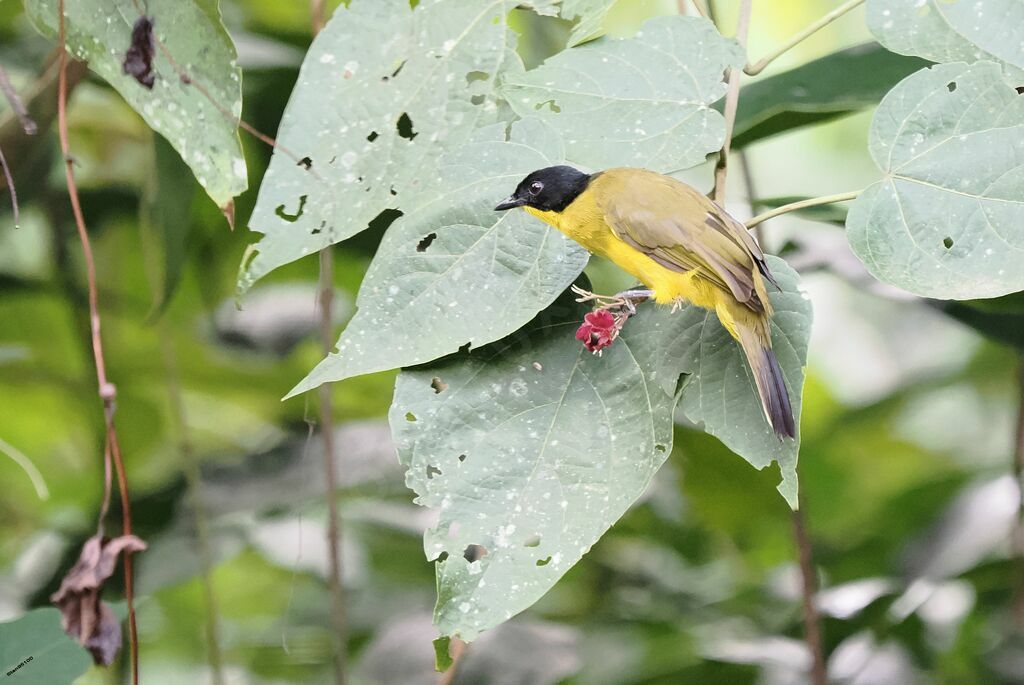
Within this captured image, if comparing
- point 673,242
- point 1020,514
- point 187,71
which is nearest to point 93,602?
point 187,71

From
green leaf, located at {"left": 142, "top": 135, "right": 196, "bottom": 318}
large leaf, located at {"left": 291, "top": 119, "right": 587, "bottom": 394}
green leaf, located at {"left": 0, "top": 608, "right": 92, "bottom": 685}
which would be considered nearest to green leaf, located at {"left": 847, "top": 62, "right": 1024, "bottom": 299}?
large leaf, located at {"left": 291, "top": 119, "right": 587, "bottom": 394}

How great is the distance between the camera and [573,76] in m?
0.77

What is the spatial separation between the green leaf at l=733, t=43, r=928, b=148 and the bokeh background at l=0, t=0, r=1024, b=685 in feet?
0.33

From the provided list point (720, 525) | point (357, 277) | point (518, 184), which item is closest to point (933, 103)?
point (518, 184)

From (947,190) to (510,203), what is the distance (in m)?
0.31

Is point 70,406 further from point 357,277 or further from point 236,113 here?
point 236,113

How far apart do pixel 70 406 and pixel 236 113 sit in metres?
1.23

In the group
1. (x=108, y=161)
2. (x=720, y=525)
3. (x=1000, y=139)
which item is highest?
(x=1000, y=139)

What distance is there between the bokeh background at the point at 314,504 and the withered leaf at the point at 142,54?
40cm

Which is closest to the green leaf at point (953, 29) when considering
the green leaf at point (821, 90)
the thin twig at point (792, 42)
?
the thin twig at point (792, 42)

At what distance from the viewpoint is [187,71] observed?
0.79 m

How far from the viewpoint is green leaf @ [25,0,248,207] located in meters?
0.77

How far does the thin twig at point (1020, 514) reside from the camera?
1387 mm

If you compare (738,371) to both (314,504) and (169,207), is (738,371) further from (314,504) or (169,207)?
(314,504)
